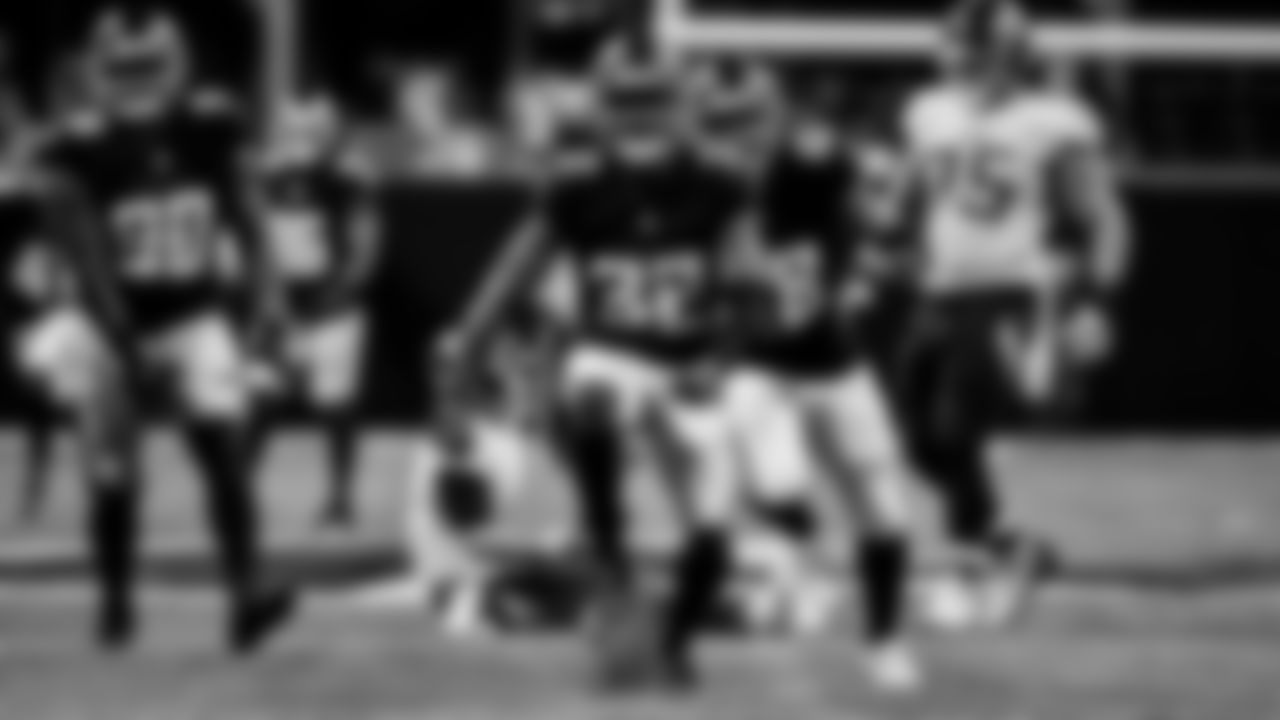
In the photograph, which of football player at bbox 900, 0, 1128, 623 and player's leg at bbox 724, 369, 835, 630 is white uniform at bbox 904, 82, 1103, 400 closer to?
football player at bbox 900, 0, 1128, 623

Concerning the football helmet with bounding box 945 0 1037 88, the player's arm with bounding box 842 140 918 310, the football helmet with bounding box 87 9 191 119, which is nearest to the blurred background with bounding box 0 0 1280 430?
the player's arm with bounding box 842 140 918 310

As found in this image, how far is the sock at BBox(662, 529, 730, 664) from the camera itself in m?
10.4

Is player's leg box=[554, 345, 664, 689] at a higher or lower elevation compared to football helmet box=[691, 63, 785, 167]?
lower

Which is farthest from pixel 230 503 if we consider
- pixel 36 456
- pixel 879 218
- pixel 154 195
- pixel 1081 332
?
pixel 36 456

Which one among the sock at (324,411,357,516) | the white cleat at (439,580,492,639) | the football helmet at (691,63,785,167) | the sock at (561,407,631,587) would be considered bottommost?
the sock at (324,411,357,516)

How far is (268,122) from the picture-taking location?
22422 millimetres

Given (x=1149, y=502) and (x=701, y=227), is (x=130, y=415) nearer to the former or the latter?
(x=701, y=227)

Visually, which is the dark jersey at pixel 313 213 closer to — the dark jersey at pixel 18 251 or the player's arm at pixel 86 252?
the dark jersey at pixel 18 251

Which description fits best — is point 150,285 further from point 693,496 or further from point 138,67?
point 693,496

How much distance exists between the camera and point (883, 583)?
10609 millimetres

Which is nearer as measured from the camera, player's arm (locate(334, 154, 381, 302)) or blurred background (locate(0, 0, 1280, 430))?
player's arm (locate(334, 154, 381, 302))

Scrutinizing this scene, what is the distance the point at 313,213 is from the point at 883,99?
583cm

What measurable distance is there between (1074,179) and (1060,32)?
8.76 metres

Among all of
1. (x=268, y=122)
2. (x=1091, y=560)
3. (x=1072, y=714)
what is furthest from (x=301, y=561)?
(x=268, y=122)
